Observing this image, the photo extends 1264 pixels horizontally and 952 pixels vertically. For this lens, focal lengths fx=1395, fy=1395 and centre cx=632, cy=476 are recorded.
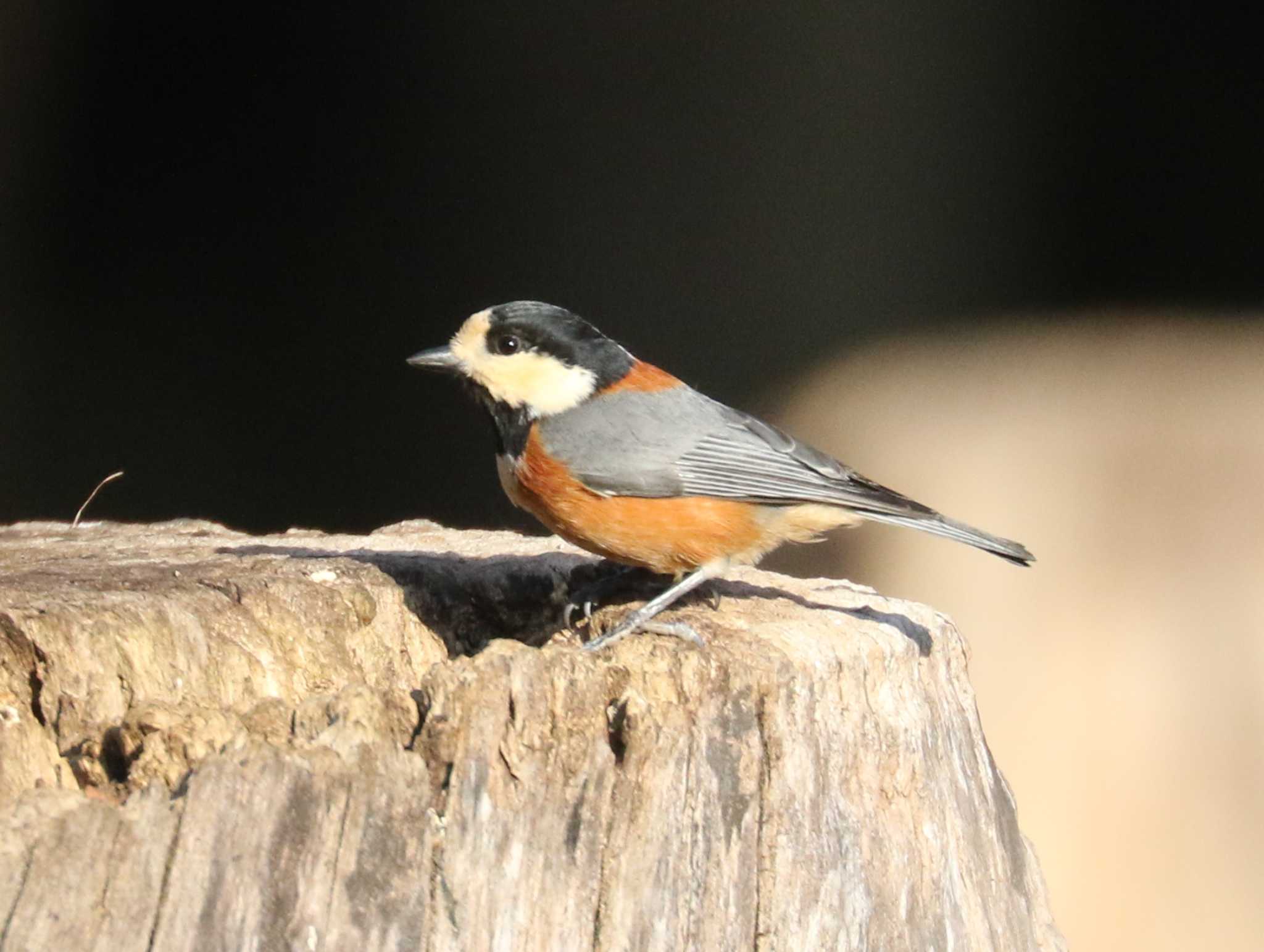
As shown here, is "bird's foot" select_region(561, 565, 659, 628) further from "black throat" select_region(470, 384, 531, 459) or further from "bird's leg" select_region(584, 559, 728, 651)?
"black throat" select_region(470, 384, 531, 459)

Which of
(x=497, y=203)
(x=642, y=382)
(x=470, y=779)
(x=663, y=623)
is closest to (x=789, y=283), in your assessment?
(x=497, y=203)

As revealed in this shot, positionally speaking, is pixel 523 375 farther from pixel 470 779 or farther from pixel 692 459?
pixel 470 779

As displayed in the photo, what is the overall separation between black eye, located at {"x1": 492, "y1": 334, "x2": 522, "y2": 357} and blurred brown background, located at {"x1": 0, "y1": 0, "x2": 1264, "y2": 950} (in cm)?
208

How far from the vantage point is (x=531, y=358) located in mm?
3381

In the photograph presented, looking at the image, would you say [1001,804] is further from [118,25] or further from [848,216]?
[118,25]

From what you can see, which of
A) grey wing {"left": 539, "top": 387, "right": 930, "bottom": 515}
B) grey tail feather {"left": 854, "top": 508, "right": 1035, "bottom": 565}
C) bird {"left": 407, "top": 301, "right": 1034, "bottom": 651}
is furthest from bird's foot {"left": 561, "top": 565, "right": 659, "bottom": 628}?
grey tail feather {"left": 854, "top": 508, "right": 1035, "bottom": 565}

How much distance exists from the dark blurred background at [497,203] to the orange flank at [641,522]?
211cm

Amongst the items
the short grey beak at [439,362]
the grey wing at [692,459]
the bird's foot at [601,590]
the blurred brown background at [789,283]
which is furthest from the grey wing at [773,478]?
the blurred brown background at [789,283]

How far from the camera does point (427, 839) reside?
1.88 meters

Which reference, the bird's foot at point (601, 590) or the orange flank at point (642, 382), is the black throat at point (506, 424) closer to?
the orange flank at point (642, 382)

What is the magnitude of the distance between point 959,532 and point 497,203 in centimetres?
330

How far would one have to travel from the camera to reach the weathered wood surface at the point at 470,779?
1.75 m

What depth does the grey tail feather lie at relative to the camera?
10.3 feet

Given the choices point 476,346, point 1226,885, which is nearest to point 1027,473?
point 1226,885
